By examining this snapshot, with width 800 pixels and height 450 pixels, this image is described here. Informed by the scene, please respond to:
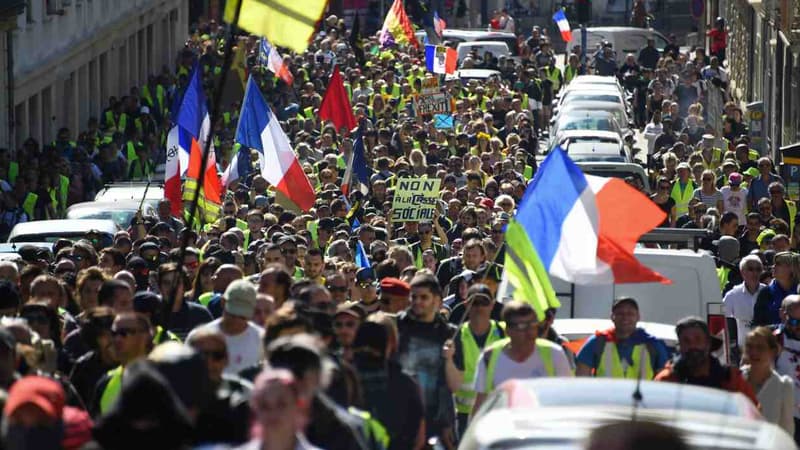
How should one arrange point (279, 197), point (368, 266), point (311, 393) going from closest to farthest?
point (311, 393) → point (368, 266) → point (279, 197)

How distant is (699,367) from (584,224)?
2055 mm

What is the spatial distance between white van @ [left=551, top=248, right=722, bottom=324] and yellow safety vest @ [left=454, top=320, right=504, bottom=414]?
228cm

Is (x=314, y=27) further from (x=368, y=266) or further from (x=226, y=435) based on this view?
(x=226, y=435)

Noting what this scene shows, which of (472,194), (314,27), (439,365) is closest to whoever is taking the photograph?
(439,365)

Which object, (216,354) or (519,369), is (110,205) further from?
(216,354)

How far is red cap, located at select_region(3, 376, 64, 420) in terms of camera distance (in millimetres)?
7555

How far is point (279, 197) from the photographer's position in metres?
21.2

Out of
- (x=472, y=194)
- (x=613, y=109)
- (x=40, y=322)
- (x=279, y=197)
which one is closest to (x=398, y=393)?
(x=40, y=322)

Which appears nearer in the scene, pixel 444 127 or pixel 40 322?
pixel 40 322

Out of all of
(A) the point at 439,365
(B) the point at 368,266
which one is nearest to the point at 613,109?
(B) the point at 368,266

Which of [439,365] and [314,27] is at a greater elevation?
[314,27]

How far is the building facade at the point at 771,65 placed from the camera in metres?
35.2

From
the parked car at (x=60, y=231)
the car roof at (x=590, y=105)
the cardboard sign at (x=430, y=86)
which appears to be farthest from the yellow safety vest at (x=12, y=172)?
the car roof at (x=590, y=105)

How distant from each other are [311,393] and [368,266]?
32.1 feet
